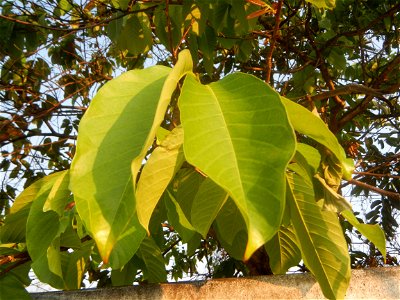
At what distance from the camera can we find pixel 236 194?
0.39m

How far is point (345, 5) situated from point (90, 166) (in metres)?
2.19

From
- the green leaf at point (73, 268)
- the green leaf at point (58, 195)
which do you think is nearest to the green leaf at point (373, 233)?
the green leaf at point (58, 195)

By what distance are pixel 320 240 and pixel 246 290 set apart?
0.16 m

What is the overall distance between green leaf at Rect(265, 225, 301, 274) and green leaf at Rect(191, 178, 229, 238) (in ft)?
0.83

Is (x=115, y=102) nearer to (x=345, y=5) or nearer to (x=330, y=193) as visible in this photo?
(x=330, y=193)

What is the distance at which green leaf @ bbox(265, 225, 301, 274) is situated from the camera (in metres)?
0.89

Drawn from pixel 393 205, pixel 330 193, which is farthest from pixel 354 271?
pixel 393 205

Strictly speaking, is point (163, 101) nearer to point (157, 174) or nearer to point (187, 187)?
point (157, 174)

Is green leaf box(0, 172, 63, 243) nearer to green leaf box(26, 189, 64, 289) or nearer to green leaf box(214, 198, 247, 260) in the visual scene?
green leaf box(26, 189, 64, 289)

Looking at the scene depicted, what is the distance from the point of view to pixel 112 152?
45 cm

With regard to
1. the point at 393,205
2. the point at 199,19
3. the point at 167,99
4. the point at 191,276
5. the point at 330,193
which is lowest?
the point at 191,276

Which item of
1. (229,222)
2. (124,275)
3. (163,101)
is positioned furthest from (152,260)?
(163,101)

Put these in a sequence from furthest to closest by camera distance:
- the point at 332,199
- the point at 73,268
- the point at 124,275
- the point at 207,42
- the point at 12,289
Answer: the point at 207,42
the point at 124,275
the point at 73,268
the point at 12,289
the point at 332,199

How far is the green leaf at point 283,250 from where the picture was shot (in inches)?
34.9
